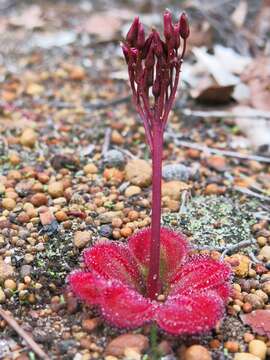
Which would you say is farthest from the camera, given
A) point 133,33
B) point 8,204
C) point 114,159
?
point 114,159

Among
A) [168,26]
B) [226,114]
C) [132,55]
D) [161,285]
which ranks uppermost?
[168,26]

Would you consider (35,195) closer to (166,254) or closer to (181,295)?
(166,254)

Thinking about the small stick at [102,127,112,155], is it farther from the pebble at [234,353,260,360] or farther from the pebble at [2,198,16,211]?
the pebble at [234,353,260,360]

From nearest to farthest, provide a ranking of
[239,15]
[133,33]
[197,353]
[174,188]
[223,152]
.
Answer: [197,353]
[133,33]
[174,188]
[223,152]
[239,15]

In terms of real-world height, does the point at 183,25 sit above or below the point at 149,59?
above

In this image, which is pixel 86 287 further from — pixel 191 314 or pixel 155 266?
pixel 191 314

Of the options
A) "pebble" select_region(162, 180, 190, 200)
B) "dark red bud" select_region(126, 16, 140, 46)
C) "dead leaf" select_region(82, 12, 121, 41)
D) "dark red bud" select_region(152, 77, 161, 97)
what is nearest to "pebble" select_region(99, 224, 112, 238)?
"pebble" select_region(162, 180, 190, 200)

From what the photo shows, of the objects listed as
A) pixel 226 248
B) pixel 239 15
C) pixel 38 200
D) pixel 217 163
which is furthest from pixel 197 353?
pixel 239 15

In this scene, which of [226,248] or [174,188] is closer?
[226,248]

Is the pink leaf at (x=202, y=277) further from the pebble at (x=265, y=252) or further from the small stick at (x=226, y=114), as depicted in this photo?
the small stick at (x=226, y=114)
